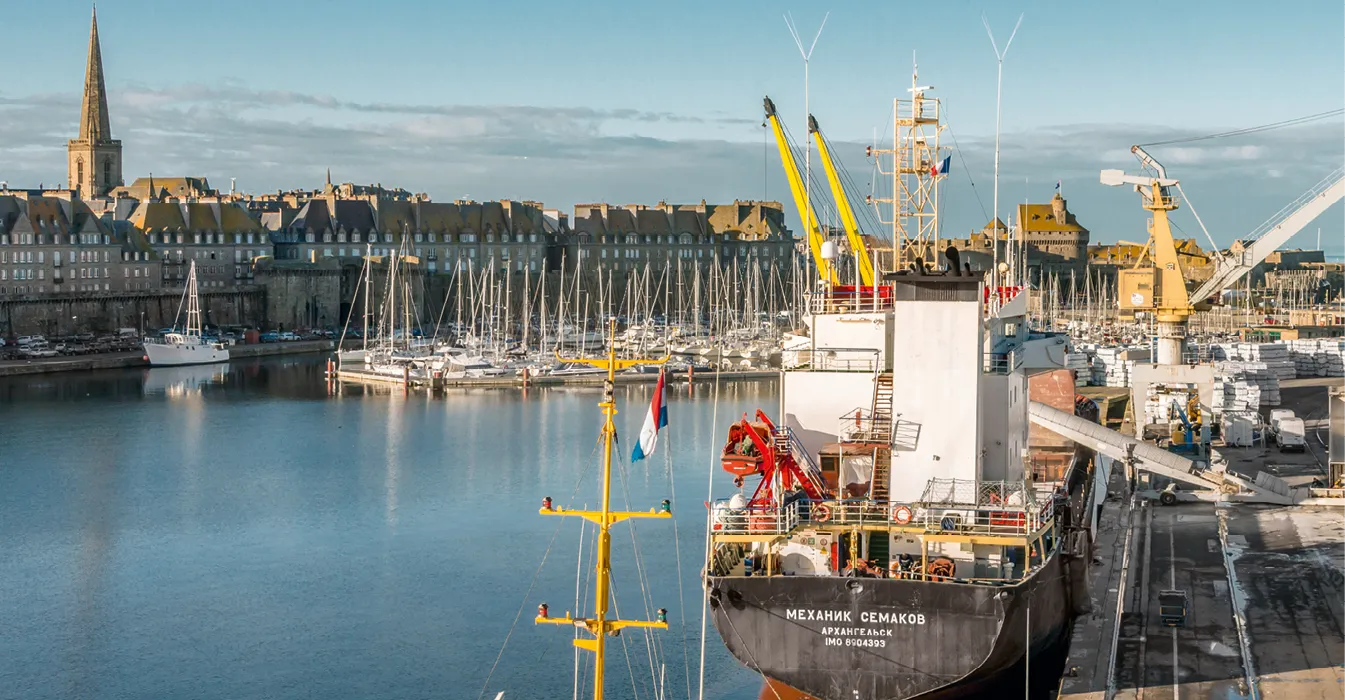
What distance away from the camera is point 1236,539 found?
29.6m

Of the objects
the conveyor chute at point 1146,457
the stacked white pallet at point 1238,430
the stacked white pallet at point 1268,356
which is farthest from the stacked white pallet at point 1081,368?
the conveyor chute at point 1146,457

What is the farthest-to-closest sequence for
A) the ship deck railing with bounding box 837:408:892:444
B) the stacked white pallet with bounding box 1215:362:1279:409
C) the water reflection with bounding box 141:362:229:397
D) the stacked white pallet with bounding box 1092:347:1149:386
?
the water reflection with bounding box 141:362:229:397
the stacked white pallet with bounding box 1092:347:1149:386
the stacked white pallet with bounding box 1215:362:1279:409
the ship deck railing with bounding box 837:408:892:444

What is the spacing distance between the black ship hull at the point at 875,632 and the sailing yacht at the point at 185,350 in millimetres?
72792

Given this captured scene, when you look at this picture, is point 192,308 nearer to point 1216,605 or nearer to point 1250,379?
point 1250,379

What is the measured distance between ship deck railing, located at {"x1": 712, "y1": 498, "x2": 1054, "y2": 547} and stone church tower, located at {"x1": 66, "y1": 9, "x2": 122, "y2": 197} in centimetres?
12423

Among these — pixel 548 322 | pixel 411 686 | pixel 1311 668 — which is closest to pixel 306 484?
pixel 411 686

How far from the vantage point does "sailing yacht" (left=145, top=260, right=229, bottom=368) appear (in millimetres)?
88062

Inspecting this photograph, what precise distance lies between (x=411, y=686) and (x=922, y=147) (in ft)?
45.5

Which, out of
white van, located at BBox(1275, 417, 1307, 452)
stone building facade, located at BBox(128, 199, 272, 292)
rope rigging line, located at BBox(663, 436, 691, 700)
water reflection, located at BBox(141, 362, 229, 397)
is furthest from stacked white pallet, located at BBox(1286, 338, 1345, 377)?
stone building facade, located at BBox(128, 199, 272, 292)

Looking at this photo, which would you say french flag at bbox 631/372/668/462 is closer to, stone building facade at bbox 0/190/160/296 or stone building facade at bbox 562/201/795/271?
stone building facade at bbox 0/190/160/296

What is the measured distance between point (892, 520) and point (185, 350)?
7374cm

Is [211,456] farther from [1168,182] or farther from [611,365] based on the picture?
[611,365]

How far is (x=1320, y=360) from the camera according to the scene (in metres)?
67.7

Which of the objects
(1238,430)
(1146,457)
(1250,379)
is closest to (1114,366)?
(1250,379)
